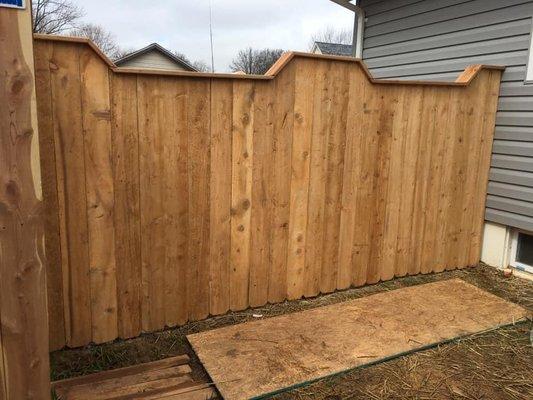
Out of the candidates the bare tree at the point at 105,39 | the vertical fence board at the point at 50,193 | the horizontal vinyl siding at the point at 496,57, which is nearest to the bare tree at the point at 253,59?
the bare tree at the point at 105,39

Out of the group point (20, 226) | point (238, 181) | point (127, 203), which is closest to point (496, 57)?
point (238, 181)

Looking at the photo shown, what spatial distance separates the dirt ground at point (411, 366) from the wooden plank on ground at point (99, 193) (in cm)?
20

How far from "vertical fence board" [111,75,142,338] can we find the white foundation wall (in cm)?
333

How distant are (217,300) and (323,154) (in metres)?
1.32

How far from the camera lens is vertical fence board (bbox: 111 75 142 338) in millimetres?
2701

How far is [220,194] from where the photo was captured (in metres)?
3.13

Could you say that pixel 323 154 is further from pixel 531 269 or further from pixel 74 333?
pixel 531 269

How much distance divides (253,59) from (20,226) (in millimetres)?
36809

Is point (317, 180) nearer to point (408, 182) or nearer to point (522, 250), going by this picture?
point (408, 182)

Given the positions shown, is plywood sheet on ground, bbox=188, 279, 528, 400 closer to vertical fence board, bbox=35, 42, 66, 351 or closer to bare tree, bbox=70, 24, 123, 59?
vertical fence board, bbox=35, 42, 66, 351

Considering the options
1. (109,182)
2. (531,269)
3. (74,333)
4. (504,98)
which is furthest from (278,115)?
(531,269)

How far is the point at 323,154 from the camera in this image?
3500mm

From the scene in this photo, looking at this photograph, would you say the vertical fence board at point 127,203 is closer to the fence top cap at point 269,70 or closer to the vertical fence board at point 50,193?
the fence top cap at point 269,70

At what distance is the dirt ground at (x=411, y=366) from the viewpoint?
255 centimetres
